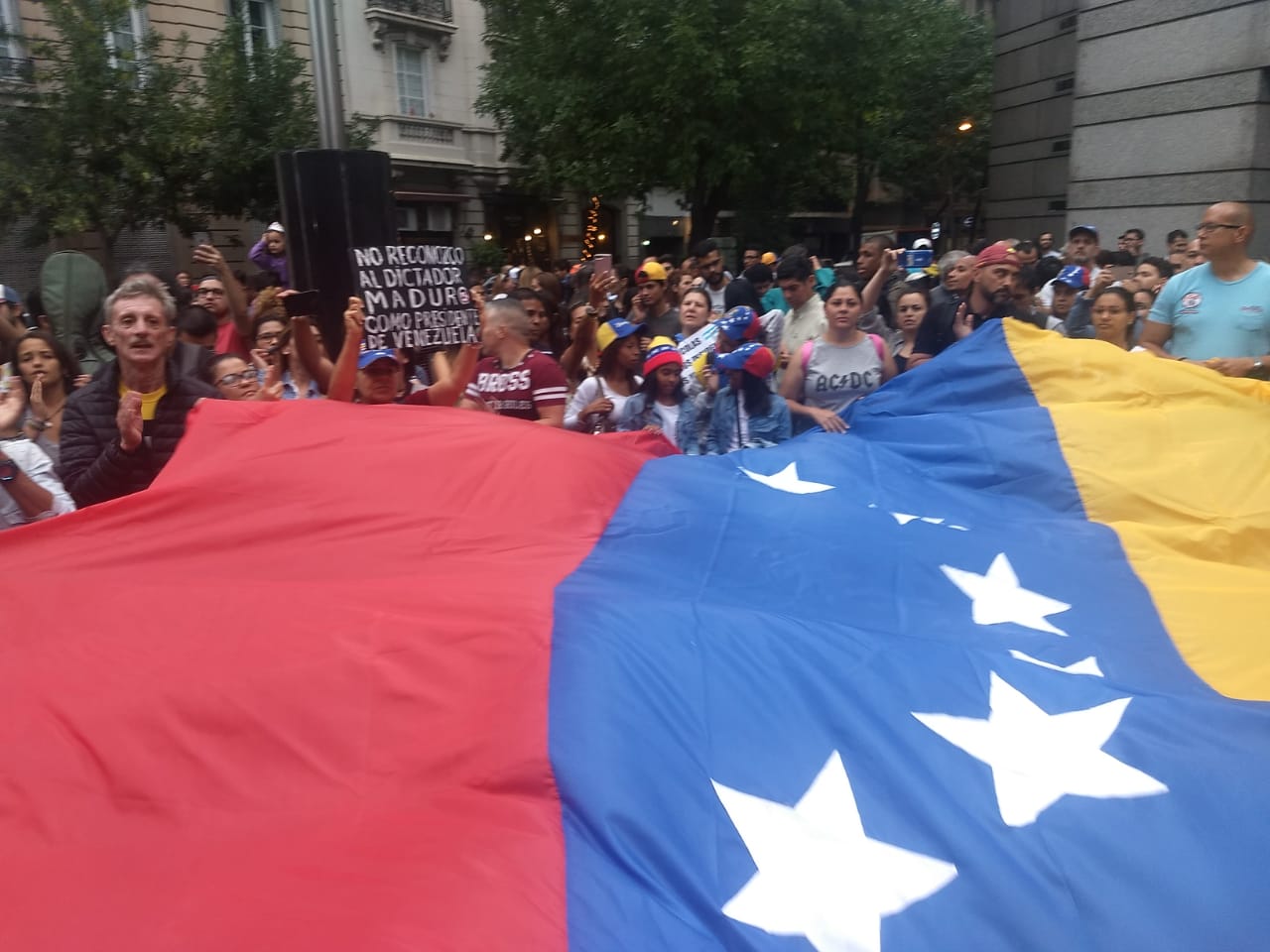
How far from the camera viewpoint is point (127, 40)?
61.5ft

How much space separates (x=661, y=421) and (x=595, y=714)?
9.68ft

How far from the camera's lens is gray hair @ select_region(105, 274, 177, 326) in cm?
381

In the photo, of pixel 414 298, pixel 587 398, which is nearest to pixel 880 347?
pixel 587 398

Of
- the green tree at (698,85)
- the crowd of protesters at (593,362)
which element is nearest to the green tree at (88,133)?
the green tree at (698,85)

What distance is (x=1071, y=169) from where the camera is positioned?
13984mm

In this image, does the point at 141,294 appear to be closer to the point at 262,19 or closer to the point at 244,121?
the point at 244,121

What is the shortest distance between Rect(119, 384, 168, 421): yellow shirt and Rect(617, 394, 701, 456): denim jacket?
87.4 inches

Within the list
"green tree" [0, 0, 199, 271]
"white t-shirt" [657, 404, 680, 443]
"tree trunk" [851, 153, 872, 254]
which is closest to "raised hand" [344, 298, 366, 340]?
"white t-shirt" [657, 404, 680, 443]

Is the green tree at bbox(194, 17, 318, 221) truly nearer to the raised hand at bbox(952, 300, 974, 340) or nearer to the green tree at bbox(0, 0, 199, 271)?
the green tree at bbox(0, 0, 199, 271)

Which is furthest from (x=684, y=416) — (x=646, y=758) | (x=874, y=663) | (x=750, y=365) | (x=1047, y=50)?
(x=1047, y=50)

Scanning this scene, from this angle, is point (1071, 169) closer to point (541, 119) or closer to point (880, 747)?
point (541, 119)

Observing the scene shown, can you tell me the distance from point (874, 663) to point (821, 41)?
17525 millimetres

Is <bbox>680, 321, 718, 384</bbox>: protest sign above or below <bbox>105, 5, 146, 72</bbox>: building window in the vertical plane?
below

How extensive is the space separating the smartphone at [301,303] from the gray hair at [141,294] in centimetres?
73
